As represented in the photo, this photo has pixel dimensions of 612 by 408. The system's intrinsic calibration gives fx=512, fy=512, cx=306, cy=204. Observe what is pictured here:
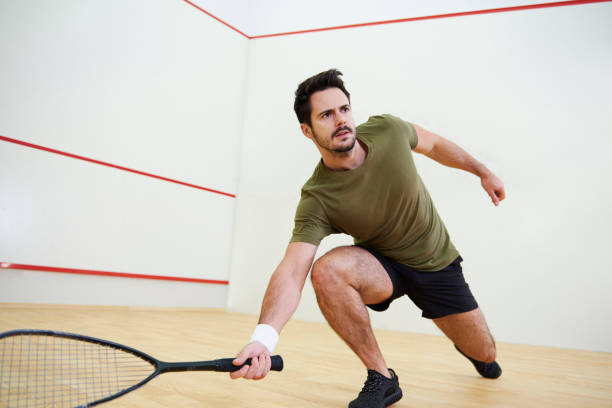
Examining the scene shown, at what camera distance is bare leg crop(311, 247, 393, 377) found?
1.24 metres

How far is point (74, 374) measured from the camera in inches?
50.5

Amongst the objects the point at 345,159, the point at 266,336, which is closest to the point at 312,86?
the point at 345,159

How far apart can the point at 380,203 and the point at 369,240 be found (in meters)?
0.15

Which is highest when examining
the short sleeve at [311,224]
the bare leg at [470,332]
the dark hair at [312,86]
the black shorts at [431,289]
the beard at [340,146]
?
the dark hair at [312,86]

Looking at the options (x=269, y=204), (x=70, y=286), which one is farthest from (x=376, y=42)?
(x=70, y=286)

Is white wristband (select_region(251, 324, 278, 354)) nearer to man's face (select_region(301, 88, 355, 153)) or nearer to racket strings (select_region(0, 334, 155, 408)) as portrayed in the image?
racket strings (select_region(0, 334, 155, 408))

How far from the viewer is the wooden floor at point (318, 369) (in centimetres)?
122

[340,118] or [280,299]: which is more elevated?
[340,118]

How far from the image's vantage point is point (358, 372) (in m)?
1.68

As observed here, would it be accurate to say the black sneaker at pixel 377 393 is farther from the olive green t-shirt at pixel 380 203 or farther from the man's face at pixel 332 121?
the man's face at pixel 332 121

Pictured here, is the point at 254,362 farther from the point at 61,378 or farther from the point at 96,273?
the point at 96,273

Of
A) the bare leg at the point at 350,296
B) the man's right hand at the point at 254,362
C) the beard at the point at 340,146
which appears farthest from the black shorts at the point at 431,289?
the man's right hand at the point at 254,362

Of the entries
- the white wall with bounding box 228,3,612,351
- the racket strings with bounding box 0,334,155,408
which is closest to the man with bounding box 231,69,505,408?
the racket strings with bounding box 0,334,155,408

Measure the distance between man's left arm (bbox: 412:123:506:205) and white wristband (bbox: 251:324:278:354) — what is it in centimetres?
79
